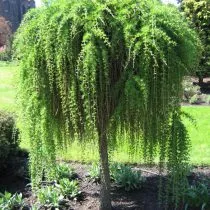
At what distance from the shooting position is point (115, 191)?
527cm

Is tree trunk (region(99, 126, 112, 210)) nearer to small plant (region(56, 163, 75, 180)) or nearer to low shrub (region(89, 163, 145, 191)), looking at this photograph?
low shrub (region(89, 163, 145, 191))

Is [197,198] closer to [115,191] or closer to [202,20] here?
[115,191]

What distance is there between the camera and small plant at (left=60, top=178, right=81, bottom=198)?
509 cm

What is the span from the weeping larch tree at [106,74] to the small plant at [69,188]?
0.92 m

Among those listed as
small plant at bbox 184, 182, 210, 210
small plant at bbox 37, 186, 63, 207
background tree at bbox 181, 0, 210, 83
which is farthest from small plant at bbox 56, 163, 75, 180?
background tree at bbox 181, 0, 210, 83

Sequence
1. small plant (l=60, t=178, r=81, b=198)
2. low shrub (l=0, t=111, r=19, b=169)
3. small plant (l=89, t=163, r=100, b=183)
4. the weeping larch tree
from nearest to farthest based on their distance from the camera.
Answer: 1. the weeping larch tree
2. small plant (l=60, t=178, r=81, b=198)
3. small plant (l=89, t=163, r=100, b=183)
4. low shrub (l=0, t=111, r=19, b=169)

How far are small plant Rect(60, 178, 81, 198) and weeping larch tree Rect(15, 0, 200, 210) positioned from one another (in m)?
0.92

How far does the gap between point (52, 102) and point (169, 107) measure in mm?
1109

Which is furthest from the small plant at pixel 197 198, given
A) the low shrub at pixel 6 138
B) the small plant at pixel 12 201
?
the low shrub at pixel 6 138

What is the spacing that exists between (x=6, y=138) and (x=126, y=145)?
215 cm

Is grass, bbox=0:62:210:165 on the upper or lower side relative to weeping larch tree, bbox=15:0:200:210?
lower

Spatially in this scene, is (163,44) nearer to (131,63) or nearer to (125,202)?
(131,63)

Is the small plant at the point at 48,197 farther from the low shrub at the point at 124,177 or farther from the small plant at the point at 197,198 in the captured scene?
the small plant at the point at 197,198

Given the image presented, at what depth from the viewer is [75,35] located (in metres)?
3.70
